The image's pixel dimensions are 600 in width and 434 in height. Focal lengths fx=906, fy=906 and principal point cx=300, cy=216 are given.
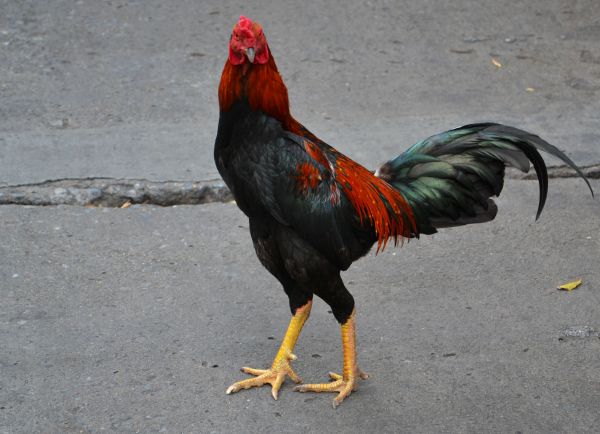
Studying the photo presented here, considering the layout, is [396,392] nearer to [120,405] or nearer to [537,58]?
[120,405]

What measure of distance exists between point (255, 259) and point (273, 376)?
1176 millimetres

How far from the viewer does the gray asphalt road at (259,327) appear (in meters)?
4.18

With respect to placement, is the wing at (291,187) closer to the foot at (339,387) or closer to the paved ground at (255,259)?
the foot at (339,387)

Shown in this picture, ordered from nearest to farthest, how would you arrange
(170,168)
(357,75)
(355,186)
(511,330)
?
(355,186), (511,330), (170,168), (357,75)

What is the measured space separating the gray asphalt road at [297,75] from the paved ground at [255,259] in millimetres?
22

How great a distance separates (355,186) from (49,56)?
182 inches

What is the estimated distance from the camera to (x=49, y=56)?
7.81 meters

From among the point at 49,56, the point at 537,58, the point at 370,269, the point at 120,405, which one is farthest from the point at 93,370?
the point at 537,58

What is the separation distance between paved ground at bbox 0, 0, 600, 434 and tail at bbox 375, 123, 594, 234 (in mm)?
847

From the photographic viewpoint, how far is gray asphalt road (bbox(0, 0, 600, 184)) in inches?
259

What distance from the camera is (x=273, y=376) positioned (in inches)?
173

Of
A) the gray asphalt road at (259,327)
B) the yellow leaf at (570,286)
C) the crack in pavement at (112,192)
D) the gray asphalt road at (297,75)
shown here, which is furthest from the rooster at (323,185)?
the gray asphalt road at (297,75)

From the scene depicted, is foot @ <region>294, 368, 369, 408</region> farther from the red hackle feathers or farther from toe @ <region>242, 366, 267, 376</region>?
the red hackle feathers

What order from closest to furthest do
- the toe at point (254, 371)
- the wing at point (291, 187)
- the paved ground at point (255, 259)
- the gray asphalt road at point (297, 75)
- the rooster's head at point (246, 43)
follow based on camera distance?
the rooster's head at point (246, 43)
the wing at point (291, 187)
the paved ground at point (255, 259)
the toe at point (254, 371)
the gray asphalt road at point (297, 75)
